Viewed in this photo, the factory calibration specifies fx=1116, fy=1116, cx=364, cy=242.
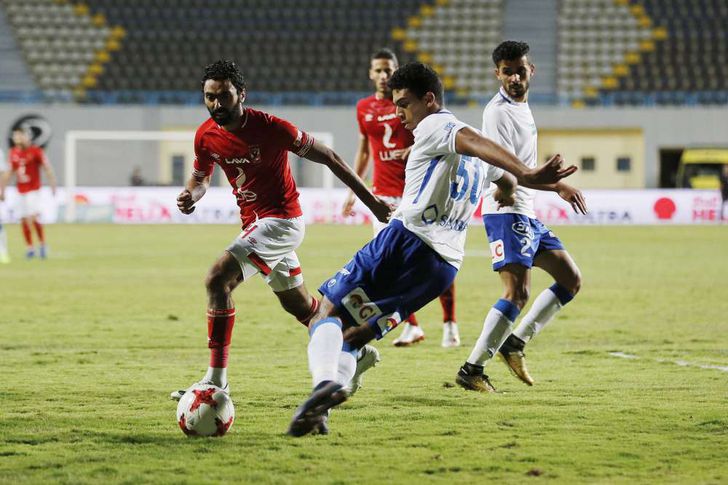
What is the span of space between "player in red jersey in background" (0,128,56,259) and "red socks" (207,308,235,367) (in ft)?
43.4

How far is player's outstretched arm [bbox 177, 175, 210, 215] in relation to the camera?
626cm

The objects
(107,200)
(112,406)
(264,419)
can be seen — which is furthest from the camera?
(107,200)

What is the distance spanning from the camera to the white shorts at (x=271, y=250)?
617cm

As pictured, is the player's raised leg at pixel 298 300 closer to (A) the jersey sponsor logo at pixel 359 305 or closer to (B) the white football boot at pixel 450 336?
(A) the jersey sponsor logo at pixel 359 305

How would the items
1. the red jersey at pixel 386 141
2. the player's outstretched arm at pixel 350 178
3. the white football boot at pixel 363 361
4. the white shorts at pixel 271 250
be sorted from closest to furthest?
1. the white football boot at pixel 363 361
2. the player's outstretched arm at pixel 350 178
3. the white shorts at pixel 271 250
4. the red jersey at pixel 386 141

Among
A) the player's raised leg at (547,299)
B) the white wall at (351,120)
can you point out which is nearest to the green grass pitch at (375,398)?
the player's raised leg at (547,299)

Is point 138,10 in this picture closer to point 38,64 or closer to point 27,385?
point 38,64

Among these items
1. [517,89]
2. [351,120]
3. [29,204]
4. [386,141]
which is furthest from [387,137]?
[351,120]

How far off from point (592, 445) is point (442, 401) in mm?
1381

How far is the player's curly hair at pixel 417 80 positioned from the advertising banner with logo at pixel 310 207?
24612mm

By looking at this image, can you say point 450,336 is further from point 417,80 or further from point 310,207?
point 310,207

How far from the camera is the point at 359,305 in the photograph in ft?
17.0

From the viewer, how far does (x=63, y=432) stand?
5.30 metres

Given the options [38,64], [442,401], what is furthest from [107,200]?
[442,401]
